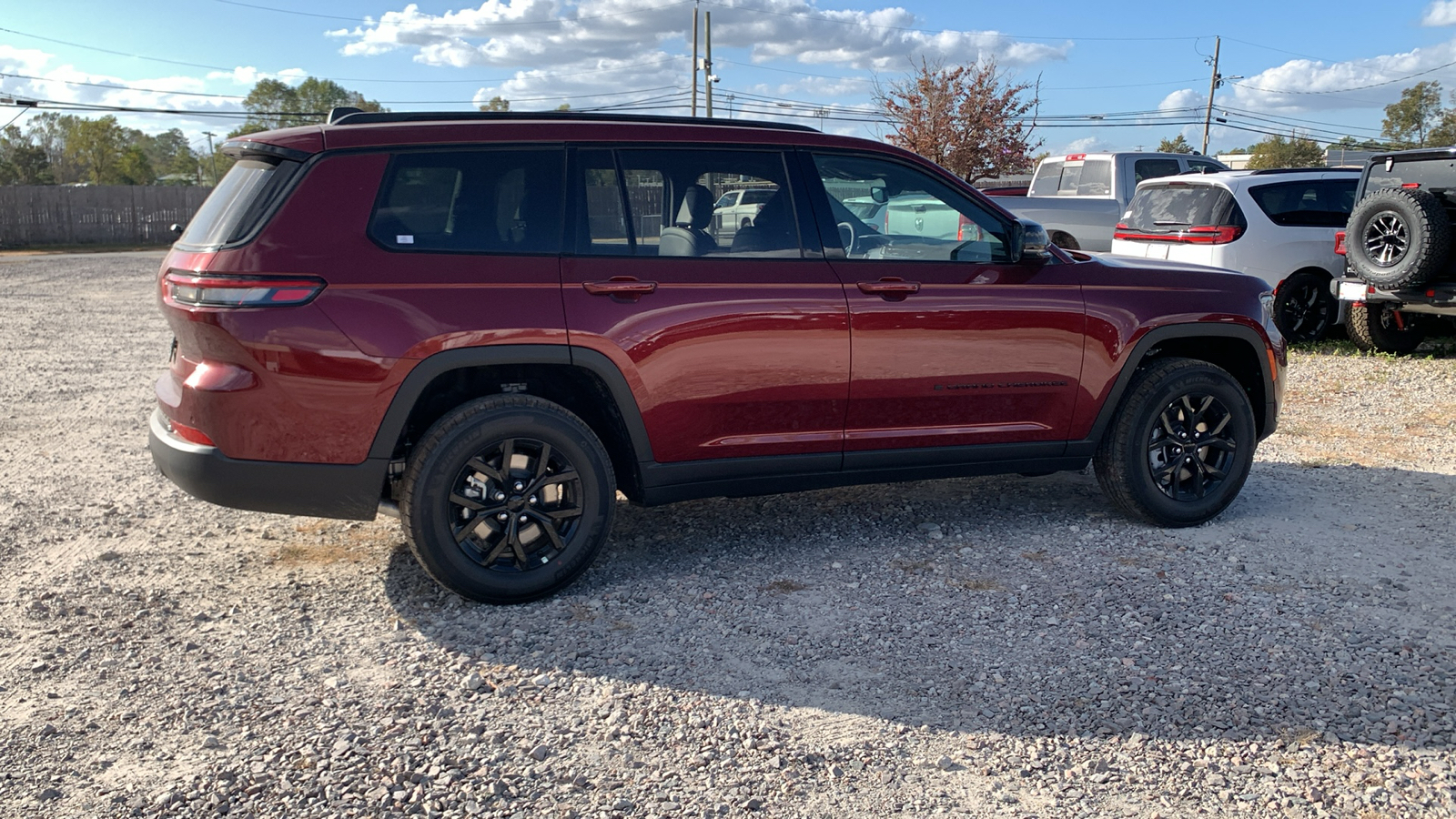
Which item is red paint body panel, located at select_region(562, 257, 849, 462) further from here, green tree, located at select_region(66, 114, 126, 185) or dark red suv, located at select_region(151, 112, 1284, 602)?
green tree, located at select_region(66, 114, 126, 185)

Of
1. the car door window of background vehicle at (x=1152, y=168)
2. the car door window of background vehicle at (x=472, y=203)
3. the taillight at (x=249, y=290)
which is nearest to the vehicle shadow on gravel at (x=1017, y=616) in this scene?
the taillight at (x=249, y=290)

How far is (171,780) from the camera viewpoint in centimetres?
299

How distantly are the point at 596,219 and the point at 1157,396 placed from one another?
2731 millimetres

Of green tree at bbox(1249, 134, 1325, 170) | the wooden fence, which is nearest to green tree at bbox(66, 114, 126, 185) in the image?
the wooden fence

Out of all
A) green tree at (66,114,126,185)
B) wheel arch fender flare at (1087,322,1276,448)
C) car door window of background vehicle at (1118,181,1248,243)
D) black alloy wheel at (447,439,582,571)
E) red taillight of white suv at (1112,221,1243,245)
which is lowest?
black alloy wheel at (447,439,582,571)

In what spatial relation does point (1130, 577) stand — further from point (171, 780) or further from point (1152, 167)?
point (1152, 167)

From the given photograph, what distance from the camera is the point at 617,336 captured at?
416 cm

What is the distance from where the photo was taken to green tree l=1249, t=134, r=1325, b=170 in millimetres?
57125

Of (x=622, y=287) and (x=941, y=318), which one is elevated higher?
(x=622, y=287)

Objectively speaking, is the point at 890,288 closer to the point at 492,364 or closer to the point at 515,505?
the point at 492,364

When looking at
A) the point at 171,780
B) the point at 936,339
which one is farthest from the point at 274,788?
the point at 936,339

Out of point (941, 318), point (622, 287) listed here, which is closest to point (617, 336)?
point (622, 287)

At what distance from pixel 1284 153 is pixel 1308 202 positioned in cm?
5568

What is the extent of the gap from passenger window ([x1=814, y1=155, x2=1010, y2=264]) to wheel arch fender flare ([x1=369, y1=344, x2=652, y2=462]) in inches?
44.0
